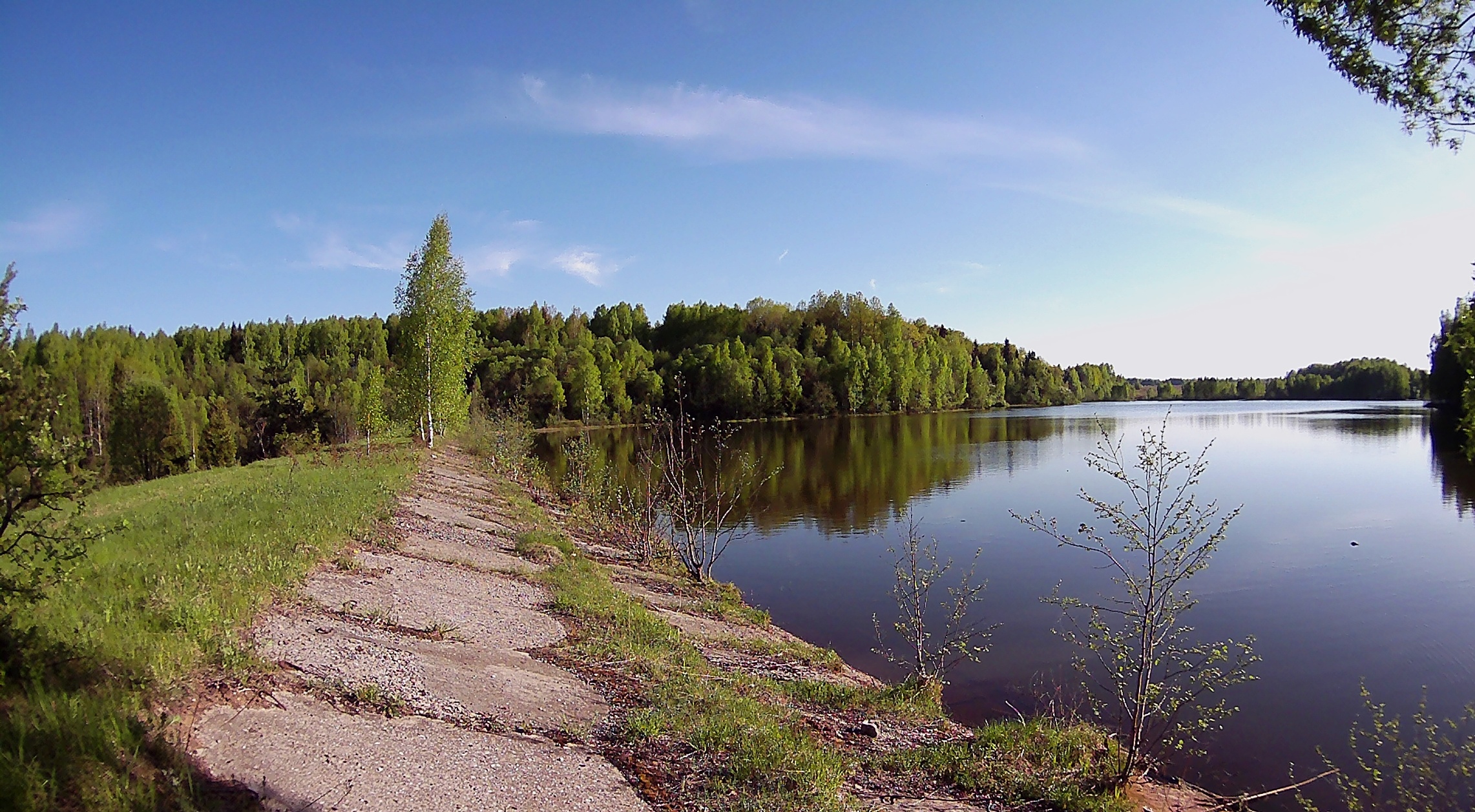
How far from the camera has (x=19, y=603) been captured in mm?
5383

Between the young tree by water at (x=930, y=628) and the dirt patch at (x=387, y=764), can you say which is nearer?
the dirt patch at (x=387, y=764)

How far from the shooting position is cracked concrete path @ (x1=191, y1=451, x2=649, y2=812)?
5.34m

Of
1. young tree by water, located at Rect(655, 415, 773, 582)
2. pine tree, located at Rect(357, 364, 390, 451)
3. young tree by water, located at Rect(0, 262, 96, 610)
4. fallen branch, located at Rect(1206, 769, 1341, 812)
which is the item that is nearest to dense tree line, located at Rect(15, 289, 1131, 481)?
pine tree, located at Rect(357, 364, 390, 451)

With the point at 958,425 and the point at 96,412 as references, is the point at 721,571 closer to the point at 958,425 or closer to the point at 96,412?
the point at 958,425

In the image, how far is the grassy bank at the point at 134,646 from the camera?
4355 millimetres

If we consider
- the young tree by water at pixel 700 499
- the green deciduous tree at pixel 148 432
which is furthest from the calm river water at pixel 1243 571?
the green deciduous tree at pixel 148 432

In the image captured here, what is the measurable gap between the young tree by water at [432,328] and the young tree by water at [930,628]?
25.3 metres

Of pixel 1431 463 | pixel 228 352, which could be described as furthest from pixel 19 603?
pixel 228 352

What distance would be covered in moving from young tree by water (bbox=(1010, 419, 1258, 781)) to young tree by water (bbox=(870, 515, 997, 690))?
1.70 m

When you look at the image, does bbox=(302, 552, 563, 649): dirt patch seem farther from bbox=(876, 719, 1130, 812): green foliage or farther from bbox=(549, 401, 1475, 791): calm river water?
bbox=(549, 401, 1475, 791): calm river water

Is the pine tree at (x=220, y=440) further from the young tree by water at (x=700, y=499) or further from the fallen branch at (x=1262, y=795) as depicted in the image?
the fallen branch at (x=1262, y=795)

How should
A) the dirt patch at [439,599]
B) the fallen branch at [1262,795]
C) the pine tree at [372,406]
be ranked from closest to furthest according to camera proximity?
the fallen branch at [1262,795] < the dirt patch at [439,599] < the pine tree at [372,406]

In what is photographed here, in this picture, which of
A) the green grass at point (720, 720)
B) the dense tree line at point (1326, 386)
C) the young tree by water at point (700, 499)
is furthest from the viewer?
the dense tree line at point (1326, 386)

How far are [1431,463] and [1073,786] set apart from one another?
41253mm
